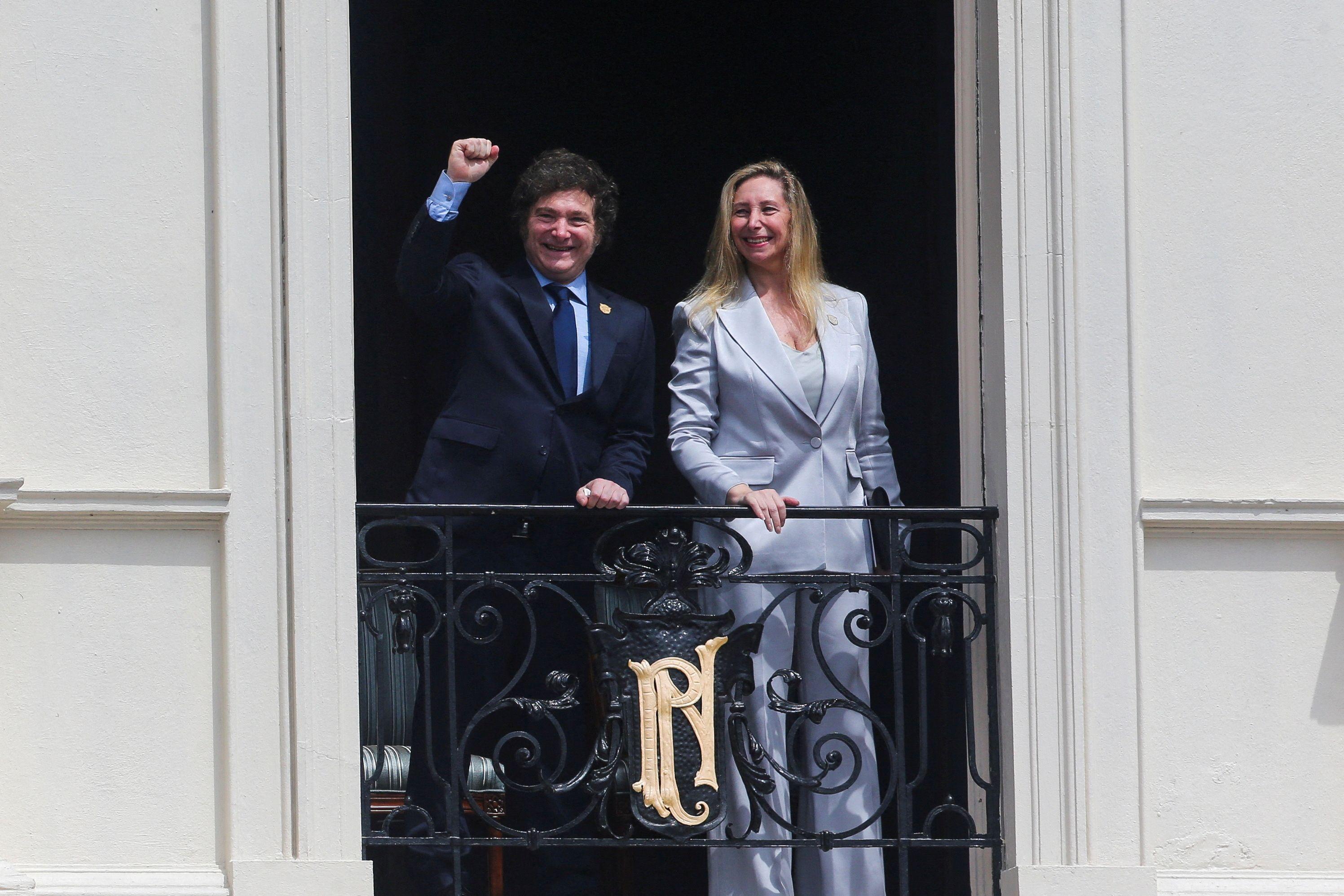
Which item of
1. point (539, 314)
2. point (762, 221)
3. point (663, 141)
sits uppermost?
point (663, 141)

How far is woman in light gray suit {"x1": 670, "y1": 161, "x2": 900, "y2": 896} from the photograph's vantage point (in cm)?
657

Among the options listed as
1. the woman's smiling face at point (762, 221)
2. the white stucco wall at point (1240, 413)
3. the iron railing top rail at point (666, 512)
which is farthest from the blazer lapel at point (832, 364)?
the white stucco wall at point (1240, 413)

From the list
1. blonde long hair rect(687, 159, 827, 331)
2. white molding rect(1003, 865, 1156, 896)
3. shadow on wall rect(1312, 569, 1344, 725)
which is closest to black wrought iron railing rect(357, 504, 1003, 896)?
white molding rect(1003, 865, 1156, 896)

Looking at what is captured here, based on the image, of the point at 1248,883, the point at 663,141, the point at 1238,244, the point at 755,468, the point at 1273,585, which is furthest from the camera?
the point at 663,141

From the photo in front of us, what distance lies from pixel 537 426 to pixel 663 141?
2.18 m

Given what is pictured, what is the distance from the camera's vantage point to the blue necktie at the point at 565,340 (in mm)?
6832

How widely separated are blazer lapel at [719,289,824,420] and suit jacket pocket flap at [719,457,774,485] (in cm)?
17

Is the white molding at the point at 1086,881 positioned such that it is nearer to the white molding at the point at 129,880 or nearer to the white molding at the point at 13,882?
the white molding at the point at 129,880

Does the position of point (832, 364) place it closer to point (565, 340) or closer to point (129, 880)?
→ point (565, 340)

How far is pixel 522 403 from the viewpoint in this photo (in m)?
6.77

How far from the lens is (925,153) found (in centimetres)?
770

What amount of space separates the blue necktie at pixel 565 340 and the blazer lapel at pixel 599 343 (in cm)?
4

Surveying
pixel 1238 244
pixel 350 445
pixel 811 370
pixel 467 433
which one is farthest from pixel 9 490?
pixel 1238 244

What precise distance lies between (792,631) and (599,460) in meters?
0.72
